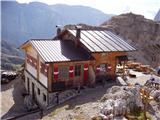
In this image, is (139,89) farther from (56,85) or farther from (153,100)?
(56,85)

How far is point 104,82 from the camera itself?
35188mm

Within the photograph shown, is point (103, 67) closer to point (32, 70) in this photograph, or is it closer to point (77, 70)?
point (77, 70)

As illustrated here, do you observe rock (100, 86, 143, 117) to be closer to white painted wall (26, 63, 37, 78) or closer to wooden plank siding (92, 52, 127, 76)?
wooden plank siding (92, 52, 127, 76)

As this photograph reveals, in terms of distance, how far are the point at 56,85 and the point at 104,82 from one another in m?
6.15

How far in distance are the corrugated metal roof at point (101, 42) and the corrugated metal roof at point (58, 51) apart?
127 cm

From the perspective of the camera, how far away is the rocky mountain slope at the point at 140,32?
298ft

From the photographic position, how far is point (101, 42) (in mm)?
36000

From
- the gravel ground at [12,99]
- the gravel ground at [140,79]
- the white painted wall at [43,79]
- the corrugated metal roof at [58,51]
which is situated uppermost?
the corrugated metal roof at [58,51]

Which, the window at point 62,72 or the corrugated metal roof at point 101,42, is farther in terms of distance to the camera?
the corrugated metal roof at point 101,42

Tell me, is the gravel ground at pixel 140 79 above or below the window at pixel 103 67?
below

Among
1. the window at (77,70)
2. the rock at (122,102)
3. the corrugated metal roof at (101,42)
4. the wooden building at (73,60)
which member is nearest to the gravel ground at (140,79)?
the wooden building at (73,60)

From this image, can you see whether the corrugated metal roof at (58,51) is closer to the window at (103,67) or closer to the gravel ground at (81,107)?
the window at (103,67)

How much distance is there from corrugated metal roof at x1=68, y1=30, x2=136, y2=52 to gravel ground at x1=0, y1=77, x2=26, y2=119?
1258 centimetres

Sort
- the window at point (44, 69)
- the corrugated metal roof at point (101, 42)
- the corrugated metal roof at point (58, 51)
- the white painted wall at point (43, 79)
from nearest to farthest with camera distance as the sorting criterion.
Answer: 1. the corrugated metal roof at point (58, 51)
2. the window at point (44, 69)
3. the white painted wall at point (43, 79)
4. the corrugated metal roof at point (101, 42)
